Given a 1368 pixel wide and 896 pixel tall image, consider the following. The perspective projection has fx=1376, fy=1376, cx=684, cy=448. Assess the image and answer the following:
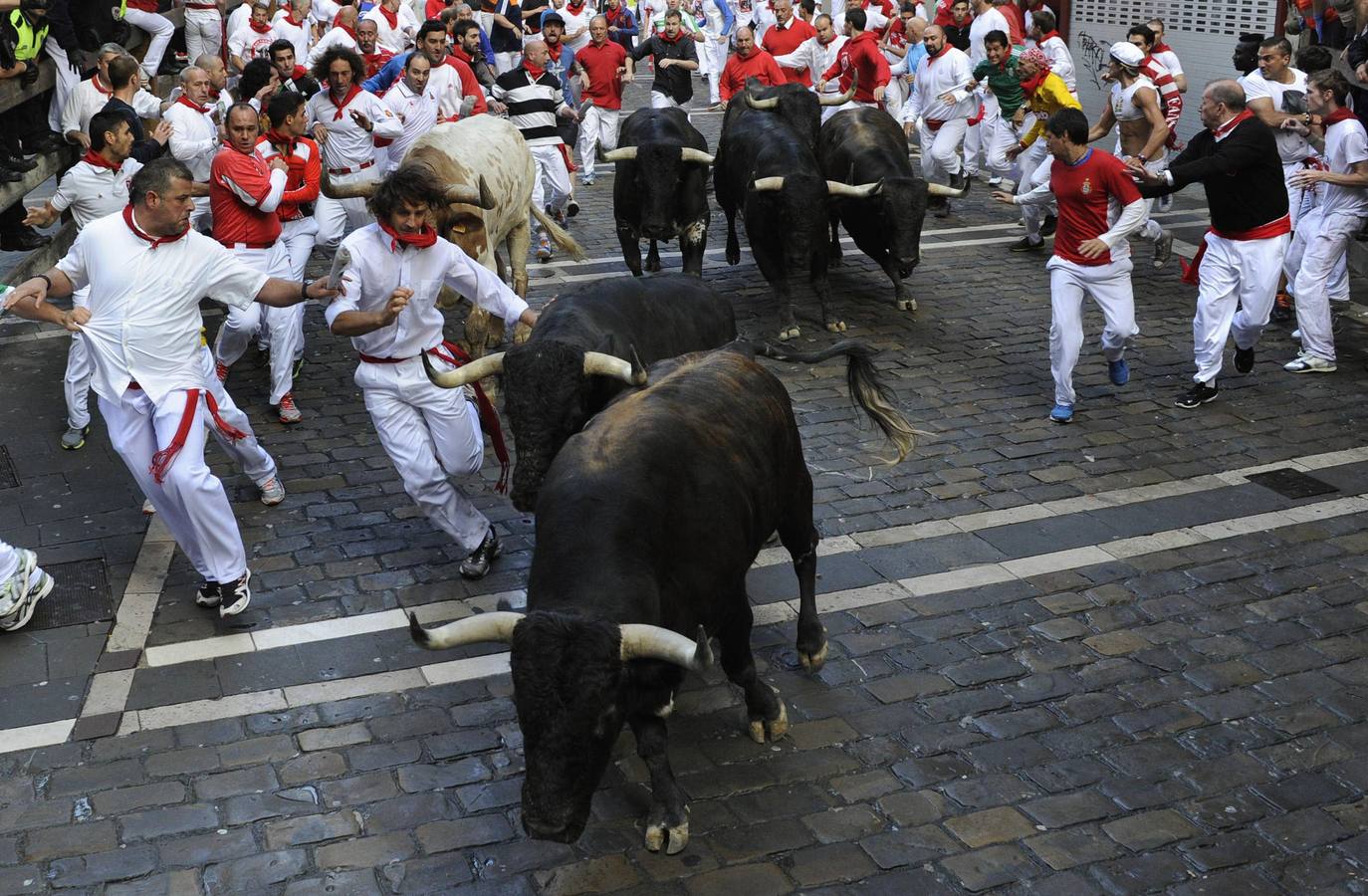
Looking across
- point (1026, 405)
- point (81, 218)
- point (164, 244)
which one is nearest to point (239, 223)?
point (81, 218)

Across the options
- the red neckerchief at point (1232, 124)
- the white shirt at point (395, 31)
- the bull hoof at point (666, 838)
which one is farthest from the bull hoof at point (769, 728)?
the white shirt at point (395, 31)

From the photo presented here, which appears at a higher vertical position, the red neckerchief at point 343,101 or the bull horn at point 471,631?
the red neckerchief at point 343,101

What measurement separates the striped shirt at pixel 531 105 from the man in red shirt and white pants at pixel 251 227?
16.7 feet

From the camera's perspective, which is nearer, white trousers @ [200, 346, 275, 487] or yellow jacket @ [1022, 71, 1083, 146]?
white trousers @ [200, 346, 275, 487]

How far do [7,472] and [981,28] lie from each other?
14105mm

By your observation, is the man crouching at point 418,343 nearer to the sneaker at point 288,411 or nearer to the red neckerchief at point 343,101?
the sneaker at point 288,411

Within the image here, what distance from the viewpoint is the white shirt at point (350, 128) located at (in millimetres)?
12930

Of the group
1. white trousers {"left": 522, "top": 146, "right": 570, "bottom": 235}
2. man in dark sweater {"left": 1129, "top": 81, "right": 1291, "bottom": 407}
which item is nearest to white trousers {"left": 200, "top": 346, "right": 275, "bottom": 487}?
man in dark sweater {"left": 1129, "top": 81, "right": 1291, "bottom": 407}

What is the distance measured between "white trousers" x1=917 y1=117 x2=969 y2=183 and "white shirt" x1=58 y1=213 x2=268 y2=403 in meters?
11.0

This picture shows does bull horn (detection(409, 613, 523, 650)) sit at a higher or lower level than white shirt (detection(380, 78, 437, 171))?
lower

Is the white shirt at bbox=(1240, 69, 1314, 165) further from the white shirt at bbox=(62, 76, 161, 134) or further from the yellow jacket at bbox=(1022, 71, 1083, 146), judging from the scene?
the white shirt at bbox=(62, 76, 161, 134)

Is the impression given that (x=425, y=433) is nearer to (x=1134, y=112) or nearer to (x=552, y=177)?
(x=552, y=177)

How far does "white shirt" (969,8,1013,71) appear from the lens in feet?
60.1

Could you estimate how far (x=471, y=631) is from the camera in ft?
15.6
